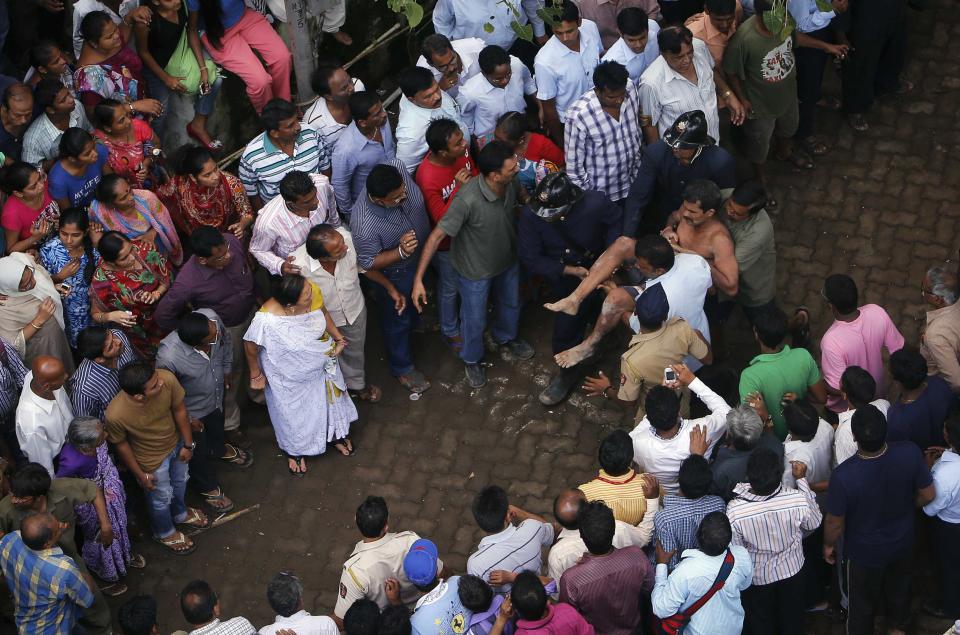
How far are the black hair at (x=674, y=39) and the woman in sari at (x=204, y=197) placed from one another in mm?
3067

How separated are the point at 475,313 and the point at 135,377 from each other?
8.30 feet

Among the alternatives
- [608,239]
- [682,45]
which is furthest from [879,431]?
[682,45]

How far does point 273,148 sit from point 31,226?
1644mm

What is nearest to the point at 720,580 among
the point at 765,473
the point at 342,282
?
the point at 765,473

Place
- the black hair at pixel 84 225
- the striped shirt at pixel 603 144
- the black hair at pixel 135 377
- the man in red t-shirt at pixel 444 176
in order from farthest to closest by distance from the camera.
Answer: the striped shirt at pixel 603 144 → the man in red t-shirt at pixel 444 176 → the black hair at pixel 84 225 → the black hair at pixel 135 377

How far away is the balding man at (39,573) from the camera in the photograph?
6750 mm

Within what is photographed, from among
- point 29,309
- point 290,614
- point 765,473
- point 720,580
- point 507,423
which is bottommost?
point 507,423

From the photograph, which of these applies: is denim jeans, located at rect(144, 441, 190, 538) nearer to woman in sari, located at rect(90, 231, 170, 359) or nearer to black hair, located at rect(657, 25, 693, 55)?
woman in sari, located at rect(90, 231, 170, 359)

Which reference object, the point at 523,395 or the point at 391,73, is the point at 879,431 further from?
the point at 391,73

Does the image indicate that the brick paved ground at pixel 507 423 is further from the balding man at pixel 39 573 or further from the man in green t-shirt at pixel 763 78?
the balding man at pixel 39 573

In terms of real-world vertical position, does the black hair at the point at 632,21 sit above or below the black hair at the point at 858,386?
above

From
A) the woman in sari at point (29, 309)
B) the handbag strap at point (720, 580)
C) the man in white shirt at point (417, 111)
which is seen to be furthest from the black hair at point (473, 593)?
the man in white shirt at point (417, 111)

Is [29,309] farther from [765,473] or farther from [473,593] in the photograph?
[765,473]

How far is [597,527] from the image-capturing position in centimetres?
637
